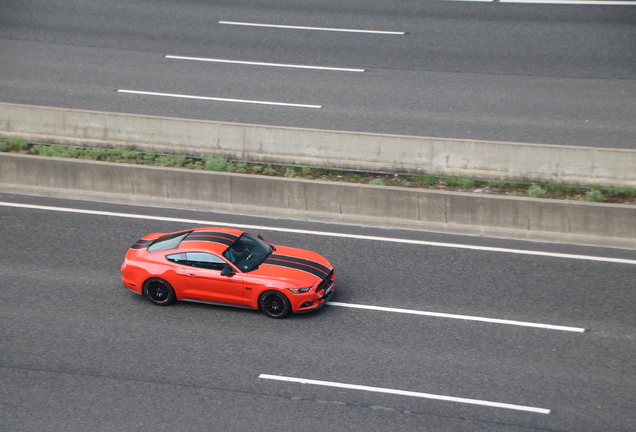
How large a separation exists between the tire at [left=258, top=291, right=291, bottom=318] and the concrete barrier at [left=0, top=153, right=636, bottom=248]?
3.68 metres

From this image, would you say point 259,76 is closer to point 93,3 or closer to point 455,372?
point 93,3

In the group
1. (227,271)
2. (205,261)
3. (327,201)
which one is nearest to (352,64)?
(327,201)

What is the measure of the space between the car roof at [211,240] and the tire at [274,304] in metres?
1.11

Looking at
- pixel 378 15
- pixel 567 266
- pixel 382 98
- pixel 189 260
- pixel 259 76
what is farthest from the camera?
pixel 378 15

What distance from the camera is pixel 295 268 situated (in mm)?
11812

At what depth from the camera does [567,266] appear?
13.0 m

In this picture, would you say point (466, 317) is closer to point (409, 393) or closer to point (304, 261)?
point (409, 393)

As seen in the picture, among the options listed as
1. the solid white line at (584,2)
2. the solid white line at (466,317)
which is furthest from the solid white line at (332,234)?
the solid white line at (584,2)

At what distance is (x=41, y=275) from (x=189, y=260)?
10.4 ft

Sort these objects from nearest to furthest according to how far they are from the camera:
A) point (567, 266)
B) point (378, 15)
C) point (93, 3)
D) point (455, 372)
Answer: point (455, 372)
point (567, 266)
point (378, 15)
point (93, 3)

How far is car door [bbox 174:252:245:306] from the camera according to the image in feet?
38.4

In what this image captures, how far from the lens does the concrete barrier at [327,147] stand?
1509cm

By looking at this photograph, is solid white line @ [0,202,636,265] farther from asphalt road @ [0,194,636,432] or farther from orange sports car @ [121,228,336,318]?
orange sports car @ [121,228,336,318]

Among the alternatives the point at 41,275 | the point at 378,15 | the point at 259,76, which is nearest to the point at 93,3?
the point at 259,76
